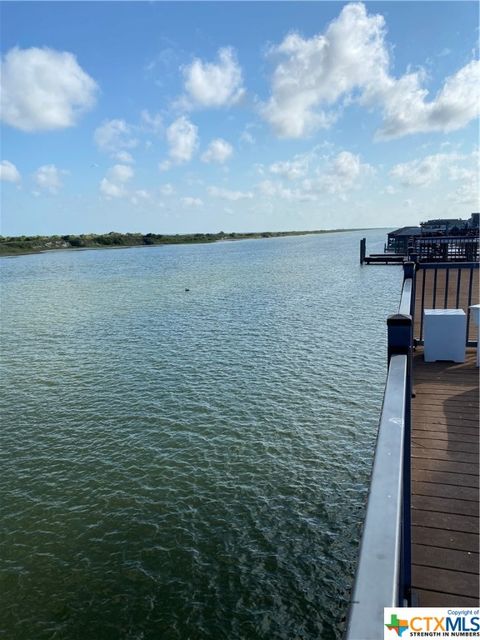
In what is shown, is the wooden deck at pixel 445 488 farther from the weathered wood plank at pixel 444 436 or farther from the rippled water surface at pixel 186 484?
the rippled water surface at pixel 186 484

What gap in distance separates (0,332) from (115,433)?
14.3 metres

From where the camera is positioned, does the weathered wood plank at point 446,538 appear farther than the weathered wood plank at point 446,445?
No

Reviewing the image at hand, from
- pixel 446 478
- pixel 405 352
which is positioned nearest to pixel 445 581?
pixel 446 478

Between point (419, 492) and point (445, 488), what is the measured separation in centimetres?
27

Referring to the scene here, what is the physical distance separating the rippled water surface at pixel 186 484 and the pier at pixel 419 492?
94.3 inches

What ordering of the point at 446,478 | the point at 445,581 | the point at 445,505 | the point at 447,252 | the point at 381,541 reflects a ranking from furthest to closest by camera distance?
the point at 447,252 < the point at 446,478 < the point at 445,505 < the point at 445,581 < the point at 381,541

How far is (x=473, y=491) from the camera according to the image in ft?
13.1

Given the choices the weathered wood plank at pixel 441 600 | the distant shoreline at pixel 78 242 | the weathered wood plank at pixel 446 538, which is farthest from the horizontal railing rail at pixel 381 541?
the distant shoreline at pixel 78 242

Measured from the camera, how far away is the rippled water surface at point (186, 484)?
5449 mm

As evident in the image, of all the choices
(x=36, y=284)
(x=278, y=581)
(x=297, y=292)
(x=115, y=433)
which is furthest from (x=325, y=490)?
(x=36, y=284)

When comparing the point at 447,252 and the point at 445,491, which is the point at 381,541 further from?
the point at 447,252

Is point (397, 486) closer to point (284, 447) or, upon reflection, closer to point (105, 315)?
point (284, 447)

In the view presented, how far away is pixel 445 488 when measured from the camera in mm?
4035

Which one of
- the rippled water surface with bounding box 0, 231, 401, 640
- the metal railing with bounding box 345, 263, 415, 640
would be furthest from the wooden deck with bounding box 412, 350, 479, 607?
the rippled water surface with bounding box 0, 231, 401, 640
